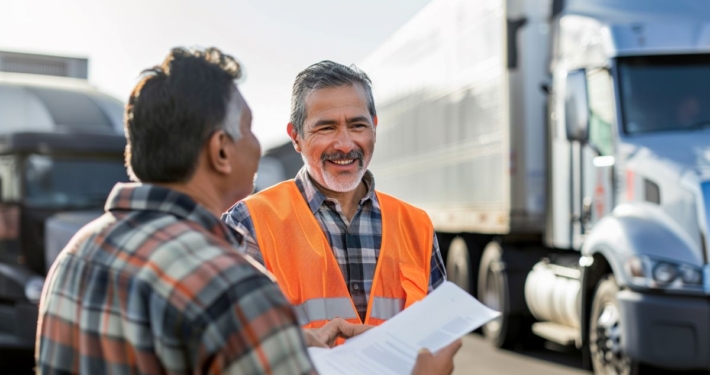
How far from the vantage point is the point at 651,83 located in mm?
8883

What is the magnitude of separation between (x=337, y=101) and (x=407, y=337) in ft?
3.23

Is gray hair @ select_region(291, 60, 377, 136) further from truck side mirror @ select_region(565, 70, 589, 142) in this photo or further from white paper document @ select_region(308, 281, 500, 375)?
truck side mirror @ select_region(565, 70, 589, 142)

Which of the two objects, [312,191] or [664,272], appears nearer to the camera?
[312,191]

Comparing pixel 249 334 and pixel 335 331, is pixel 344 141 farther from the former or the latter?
pixel 249 334

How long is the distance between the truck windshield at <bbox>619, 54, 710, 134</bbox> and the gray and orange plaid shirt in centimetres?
738

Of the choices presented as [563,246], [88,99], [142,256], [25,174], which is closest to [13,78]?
[88,99]

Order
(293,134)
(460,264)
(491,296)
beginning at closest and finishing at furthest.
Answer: (293,134), (491,296), (460,264)

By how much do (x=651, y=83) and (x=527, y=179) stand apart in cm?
240

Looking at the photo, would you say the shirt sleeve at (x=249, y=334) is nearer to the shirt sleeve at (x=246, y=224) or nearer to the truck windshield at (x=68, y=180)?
the shirt sleeve at (x=246, y=224)

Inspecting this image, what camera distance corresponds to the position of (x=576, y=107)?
9.04m

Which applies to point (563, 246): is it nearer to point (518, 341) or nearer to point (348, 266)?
point (518, 341)

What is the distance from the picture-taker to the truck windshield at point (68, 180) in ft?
33.8

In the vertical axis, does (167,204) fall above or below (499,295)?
above

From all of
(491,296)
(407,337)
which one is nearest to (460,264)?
(491,296)
